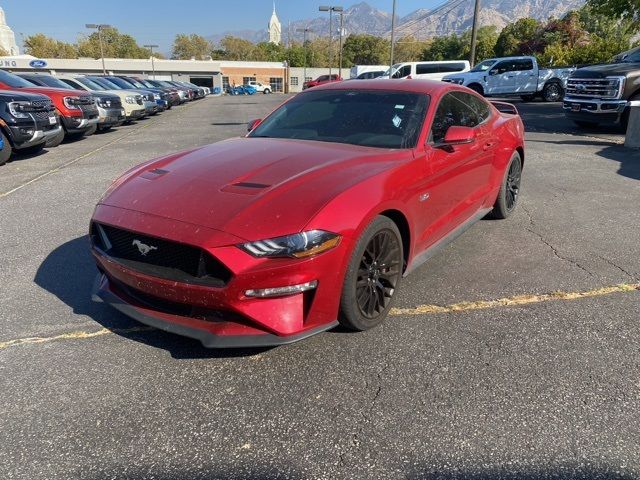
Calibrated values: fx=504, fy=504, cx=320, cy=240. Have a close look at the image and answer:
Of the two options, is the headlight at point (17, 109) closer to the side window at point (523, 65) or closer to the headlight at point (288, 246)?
the headlight at point (288, 246)

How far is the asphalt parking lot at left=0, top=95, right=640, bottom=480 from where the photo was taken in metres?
2.22

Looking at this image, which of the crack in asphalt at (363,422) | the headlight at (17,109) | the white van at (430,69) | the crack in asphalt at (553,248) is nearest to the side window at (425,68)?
the white van at (430,69)

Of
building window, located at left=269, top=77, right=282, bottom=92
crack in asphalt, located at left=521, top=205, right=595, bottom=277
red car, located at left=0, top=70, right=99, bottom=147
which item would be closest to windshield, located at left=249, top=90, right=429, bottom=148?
crack in asphalt, located at left=521, top=205, right=595, bottom=277

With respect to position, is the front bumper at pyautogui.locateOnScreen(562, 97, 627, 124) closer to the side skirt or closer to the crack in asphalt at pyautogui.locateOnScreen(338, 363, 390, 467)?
the side skirt

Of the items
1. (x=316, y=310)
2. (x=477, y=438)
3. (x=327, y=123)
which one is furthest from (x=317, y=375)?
(x=327, y=123)

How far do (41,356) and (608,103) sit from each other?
12685mm

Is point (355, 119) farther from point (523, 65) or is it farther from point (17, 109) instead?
point (523, 65)

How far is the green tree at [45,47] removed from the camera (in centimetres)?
10006

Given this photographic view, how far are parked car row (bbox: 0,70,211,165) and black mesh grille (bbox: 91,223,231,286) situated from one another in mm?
7644

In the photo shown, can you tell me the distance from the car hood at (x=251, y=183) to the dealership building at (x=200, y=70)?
228 ft

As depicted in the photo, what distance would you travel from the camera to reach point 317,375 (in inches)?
110

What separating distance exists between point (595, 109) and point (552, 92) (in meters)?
12.8

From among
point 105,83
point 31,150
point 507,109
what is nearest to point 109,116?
point 31,150

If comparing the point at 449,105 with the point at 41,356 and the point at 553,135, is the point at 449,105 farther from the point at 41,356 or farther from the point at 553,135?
the point at 553,135
